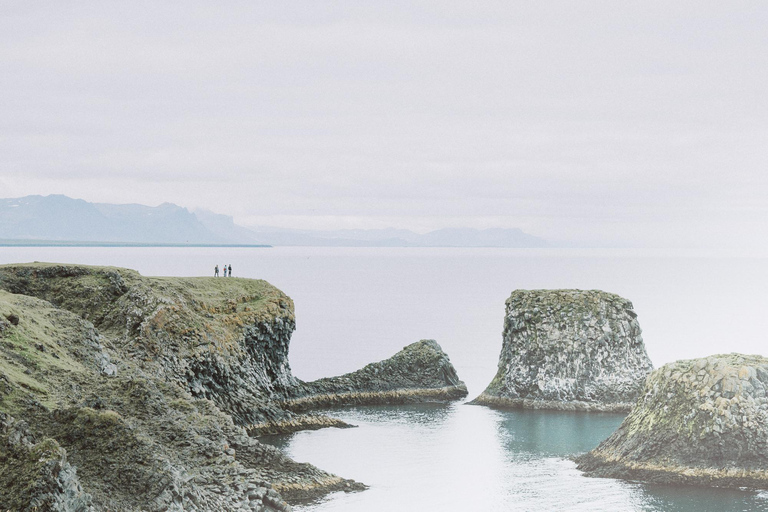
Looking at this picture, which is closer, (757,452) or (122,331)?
(757,452)

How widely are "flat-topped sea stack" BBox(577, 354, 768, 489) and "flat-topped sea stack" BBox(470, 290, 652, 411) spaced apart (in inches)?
720

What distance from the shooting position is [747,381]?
35562mm

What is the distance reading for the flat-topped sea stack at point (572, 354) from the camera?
186 feet

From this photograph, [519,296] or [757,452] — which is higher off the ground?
[519,296]

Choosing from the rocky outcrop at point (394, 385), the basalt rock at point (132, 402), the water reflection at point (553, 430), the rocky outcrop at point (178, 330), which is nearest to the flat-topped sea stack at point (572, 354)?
the water reflection at point (553, 430)

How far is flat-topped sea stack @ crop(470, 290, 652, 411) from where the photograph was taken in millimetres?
56844

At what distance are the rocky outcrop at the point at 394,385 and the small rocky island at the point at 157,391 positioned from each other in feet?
0.37

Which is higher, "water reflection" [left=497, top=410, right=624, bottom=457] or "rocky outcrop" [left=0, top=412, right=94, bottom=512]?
"rocky outcrop" [left=0, top=412, right=94, bottom=512]

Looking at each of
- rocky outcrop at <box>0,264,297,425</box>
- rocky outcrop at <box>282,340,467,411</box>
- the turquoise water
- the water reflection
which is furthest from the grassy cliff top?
the water reflection

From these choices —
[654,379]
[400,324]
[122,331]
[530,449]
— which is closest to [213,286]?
[122,331]

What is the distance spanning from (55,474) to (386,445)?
2640 centimetres

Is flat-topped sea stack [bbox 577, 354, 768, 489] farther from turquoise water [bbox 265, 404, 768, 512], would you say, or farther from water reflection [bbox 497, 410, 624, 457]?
water reflection [bbox 497, 410, 624, 457]

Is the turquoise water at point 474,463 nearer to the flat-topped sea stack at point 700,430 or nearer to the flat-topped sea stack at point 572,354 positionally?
the flat-topped sea stack at point 700,430

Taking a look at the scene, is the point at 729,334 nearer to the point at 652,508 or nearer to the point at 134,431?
the point at 652,508
